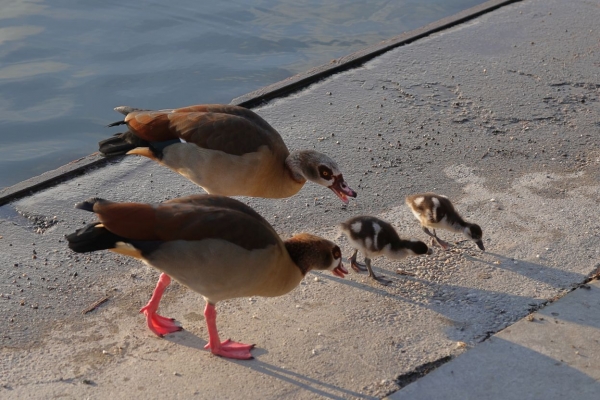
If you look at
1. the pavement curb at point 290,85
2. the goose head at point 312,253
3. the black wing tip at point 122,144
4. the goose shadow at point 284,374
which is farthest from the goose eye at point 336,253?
the pavement curb at point 290,85

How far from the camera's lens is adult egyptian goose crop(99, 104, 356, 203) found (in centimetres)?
543

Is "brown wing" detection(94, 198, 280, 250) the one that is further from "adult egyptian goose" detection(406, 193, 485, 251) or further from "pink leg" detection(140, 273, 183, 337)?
"adult egyptian goose" detection(406, 193, 485, 251)

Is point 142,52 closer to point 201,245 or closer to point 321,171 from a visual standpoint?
point 321,171

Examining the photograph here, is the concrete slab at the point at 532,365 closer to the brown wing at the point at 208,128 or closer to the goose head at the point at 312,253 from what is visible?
the goose head at the point at 312,253

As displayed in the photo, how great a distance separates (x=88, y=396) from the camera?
161 inches

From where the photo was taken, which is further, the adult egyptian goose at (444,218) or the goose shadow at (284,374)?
the adult egyptian goose at (444,218)

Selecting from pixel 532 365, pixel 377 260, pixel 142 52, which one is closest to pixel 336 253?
pixel 377 260

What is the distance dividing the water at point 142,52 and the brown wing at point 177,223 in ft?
13.8

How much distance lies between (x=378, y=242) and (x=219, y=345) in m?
1.24

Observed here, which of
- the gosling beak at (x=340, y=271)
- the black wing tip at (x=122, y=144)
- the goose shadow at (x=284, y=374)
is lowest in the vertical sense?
the goose shadow at (x=284, y=374)

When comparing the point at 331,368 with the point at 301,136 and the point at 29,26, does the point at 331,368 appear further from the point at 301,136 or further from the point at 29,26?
the point at 29,26

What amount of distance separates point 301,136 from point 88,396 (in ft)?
11.1

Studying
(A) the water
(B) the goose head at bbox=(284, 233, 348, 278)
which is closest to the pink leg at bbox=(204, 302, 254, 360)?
(B) the goose head at bbox=(284, 233, 348, 278)

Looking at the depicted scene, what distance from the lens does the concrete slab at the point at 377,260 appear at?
4.33 meters
